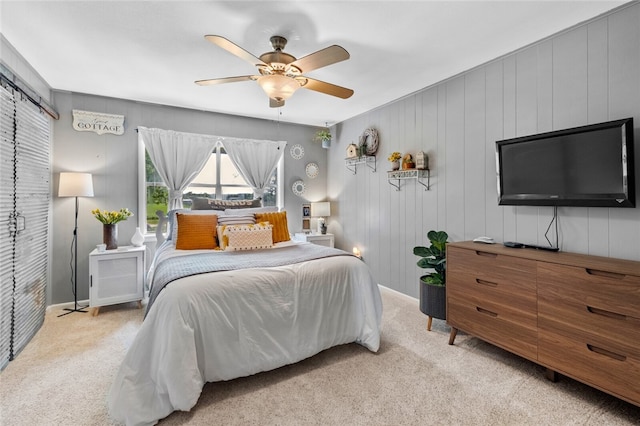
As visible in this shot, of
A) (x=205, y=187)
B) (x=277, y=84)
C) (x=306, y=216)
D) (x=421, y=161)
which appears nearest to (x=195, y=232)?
(x=205, y=187)

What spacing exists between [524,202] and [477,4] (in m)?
1.54

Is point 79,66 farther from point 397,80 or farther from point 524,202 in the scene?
point 524,202

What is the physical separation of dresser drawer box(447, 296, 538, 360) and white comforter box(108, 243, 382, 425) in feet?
2.20

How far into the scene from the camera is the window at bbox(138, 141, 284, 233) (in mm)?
3975

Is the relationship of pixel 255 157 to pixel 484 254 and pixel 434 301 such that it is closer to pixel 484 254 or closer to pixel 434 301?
pixel 434 301

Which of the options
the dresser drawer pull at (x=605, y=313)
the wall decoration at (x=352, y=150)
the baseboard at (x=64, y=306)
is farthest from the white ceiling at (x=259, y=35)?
the baseboard at (x=64, y=306)

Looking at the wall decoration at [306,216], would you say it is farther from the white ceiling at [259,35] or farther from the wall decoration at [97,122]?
the wall decoration at [97,122]

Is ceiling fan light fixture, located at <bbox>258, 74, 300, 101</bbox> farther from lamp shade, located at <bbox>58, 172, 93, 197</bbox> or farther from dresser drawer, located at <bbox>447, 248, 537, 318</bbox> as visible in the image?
lamp shade, located at <bbox>58, 172, 93, 197</bbox>

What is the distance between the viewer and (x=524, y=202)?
253cm

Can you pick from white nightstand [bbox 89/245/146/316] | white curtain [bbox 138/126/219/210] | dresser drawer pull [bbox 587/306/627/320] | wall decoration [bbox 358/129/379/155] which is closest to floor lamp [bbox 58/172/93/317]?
white nightstand [bbox 89/245/146/316]

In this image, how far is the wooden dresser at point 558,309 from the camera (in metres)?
1.67

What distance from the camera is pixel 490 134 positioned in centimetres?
289

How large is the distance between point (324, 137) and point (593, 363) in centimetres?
412

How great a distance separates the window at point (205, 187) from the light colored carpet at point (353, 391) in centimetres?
178
